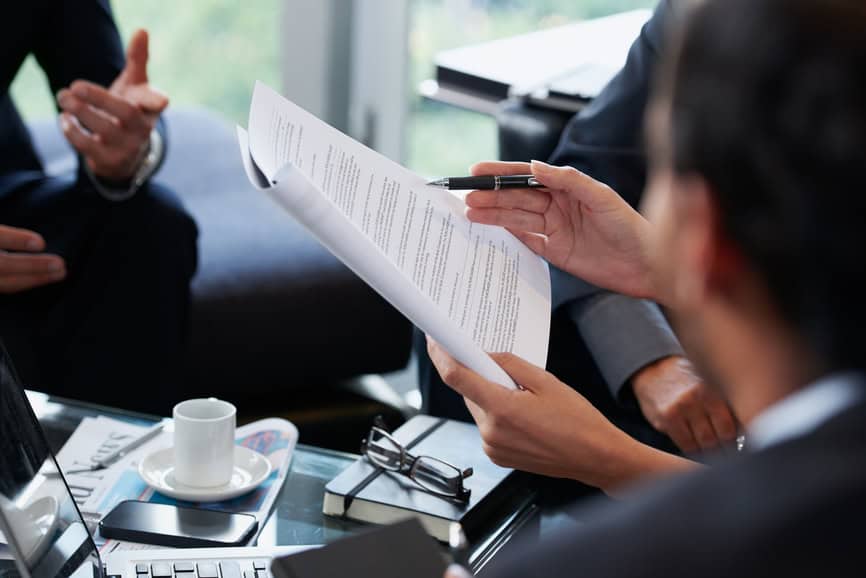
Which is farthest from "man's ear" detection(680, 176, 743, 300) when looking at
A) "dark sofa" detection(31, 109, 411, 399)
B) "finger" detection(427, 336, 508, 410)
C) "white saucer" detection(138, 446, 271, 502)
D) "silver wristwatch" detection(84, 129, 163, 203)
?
"dark sofa" detection(31, 109, 411, 399)

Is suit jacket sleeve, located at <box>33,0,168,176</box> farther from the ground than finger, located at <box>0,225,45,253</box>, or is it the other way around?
suit jacket sleeve, located at <box>33,0,168,176</box>

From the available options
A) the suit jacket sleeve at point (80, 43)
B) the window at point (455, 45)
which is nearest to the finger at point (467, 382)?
the suit jacket sleeve at point (80, 43)

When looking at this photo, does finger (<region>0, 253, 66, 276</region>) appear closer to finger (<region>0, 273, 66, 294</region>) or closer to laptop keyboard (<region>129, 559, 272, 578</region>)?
finger (<region>0, 273, 66, 294</region>)

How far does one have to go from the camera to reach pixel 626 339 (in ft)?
4.17

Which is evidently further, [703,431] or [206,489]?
[703,431]

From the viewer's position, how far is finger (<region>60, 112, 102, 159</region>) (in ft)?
5.36

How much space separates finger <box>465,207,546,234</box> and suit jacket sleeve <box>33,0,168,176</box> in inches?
35.1

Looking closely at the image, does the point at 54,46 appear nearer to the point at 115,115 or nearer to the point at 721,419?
the point at 115,115

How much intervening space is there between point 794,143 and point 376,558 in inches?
17.7

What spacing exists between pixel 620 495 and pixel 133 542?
437 millimetres

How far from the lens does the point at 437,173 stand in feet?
10.6

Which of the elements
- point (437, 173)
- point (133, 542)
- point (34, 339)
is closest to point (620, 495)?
point (133, 542)

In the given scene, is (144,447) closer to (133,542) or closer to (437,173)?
(133,542)

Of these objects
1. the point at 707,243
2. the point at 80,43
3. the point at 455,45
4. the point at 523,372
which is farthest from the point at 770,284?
the point at 455,45
